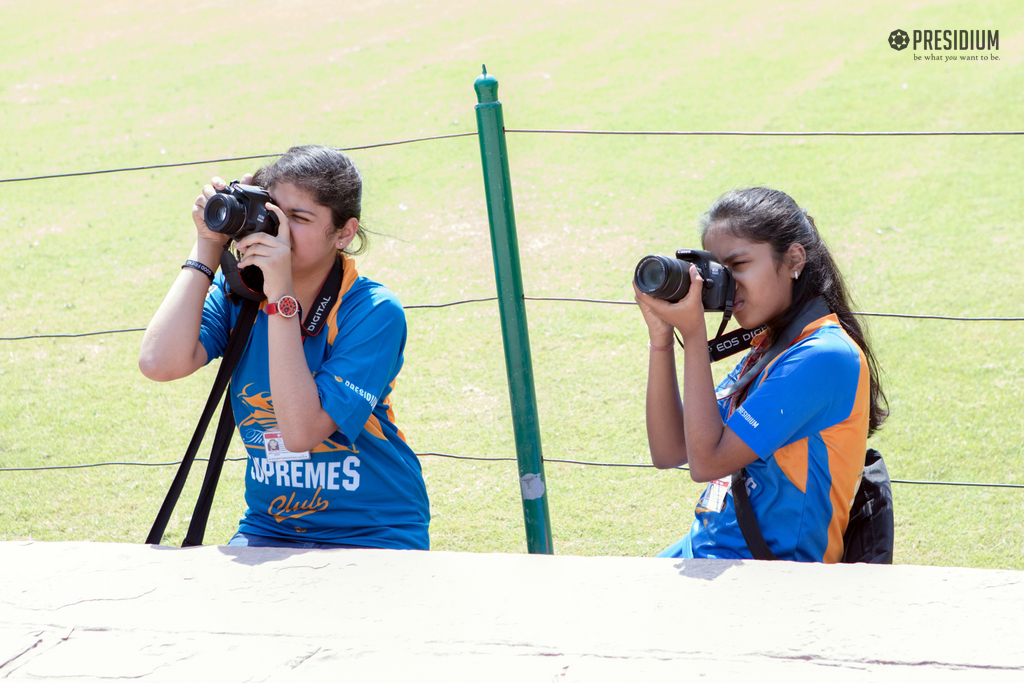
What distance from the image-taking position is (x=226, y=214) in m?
1.92

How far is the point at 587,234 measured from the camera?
21.2 ft

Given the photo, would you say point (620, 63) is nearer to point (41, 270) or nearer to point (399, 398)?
point (41, 270)

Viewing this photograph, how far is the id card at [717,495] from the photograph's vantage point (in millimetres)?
1846

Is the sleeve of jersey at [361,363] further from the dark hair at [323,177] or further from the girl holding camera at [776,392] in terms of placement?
the girl holding camera at [776,392]

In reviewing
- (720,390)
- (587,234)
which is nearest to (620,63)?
(587,234)

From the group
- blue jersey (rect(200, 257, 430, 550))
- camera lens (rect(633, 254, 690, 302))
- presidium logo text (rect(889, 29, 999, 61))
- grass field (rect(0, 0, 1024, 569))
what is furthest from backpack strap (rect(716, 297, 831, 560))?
presidium logo text (rect(889, 29, 999, 61))

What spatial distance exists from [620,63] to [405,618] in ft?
32.5

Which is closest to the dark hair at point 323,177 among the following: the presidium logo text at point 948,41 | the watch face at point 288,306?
the watch face at point 288,306

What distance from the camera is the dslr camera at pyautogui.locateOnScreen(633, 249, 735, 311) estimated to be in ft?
5.78

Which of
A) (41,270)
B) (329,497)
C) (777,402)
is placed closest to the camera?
(777,402)

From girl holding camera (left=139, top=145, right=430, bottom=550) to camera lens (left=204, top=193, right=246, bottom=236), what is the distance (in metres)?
0.04

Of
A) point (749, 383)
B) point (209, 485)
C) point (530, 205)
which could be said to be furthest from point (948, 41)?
point (209, 485)

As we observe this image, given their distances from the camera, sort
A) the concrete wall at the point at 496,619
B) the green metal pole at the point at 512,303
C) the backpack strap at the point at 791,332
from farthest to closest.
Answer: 1. the green metal pole at the point at 512,303
2. the backpack strap at the point at 791,332
3. the concrete wall at the point at 496,619

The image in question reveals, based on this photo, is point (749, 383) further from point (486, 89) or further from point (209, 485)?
point (209, 485)
